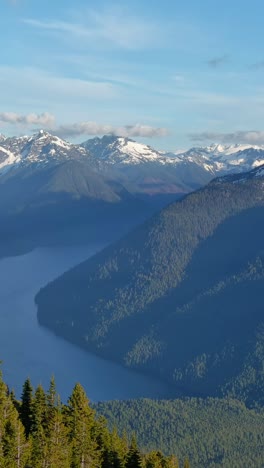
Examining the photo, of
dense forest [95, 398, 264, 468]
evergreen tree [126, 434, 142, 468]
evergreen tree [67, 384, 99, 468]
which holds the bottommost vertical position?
evergreen tree [126, 434, 142, 468]

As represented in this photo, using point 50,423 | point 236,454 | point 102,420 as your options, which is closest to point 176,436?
point 236,454

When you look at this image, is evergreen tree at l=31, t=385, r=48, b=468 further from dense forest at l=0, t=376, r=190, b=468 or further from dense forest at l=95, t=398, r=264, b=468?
dense forest at l=95, t=398, r=264, b=468

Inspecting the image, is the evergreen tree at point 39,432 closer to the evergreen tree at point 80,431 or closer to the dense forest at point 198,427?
the evergreen tree at point 80,431

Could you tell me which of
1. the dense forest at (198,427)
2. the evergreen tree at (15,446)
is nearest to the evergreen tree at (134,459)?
the evergreen tree at (15,446)

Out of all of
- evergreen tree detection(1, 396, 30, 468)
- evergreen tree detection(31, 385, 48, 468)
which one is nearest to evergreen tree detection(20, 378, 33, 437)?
evergreen tree detection(31, 385, 48, 468)

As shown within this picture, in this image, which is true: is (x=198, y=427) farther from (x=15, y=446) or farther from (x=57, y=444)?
(x=15, y=446)
